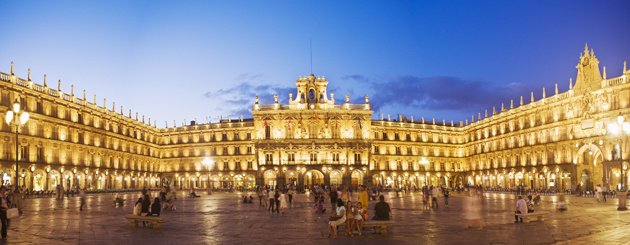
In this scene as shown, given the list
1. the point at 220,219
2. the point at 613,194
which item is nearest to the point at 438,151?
the point at 613,194

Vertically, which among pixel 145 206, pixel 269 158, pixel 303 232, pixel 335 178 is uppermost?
pixel 269 158

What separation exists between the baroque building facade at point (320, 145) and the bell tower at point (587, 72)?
156 millimetres

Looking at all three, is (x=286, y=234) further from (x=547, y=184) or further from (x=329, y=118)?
(x=329, y=118)

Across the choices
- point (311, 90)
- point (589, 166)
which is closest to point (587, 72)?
point (589, 166)

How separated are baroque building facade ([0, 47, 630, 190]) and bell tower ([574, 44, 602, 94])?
156 mm

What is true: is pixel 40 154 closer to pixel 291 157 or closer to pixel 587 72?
pixel 291 157

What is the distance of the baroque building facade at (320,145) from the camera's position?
243 ft

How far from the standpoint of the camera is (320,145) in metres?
105

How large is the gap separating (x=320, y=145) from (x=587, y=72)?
4432 centimetres

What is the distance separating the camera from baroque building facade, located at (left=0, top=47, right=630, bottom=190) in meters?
74.2

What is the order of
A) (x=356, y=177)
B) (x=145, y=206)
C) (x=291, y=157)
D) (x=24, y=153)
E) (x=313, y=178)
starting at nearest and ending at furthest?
(x=145, y=206)
(x=24, y=153)
(x=291, y=157)
(x=313, y=178)
(x=356, y=177)

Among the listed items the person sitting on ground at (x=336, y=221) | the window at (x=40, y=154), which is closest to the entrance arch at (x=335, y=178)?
the window at (x=40, y=154)

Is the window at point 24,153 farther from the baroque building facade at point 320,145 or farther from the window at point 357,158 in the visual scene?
the window at point 357,158

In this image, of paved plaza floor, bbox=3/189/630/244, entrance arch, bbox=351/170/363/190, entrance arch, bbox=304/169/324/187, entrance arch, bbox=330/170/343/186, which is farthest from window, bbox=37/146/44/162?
entrance arch, bbox=351/170/363/190
